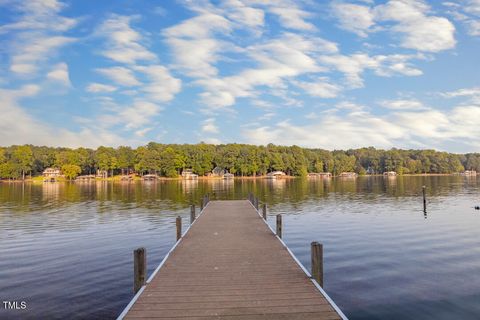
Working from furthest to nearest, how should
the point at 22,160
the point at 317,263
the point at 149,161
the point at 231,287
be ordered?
1. the point at 22,160
2. the point at 149,161
3. the point at 317,263
4. the point at 231,287

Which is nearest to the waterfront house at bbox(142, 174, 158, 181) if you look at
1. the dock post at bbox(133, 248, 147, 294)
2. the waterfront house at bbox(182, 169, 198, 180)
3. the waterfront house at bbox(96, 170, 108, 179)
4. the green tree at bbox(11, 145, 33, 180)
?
the waterfront house at bbox(182, 169, 198, 180)

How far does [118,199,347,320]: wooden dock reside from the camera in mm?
8234

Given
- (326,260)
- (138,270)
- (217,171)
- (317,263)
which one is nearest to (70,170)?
(217,171)

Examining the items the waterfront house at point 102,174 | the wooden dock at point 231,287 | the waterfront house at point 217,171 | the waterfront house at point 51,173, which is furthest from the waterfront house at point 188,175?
the wooden dock at point 231,287

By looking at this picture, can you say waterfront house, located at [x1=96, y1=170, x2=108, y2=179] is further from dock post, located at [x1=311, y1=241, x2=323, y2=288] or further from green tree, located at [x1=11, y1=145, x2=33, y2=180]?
dock post, located at [x1=311, y1=241, x2=323, y2=288]

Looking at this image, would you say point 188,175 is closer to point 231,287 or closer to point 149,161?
point 149,161

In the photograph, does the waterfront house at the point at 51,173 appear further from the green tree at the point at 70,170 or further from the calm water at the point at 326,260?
the calm water at the point at 326,260

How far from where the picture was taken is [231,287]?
10.1m

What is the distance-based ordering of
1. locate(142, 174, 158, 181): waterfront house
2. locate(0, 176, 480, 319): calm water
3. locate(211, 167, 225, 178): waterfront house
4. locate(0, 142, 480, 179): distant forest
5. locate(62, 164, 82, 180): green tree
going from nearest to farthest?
locate(0, 176, 480, 319): calm water → locate(62, 164, 82, 180): green tree → locate(142, 174, 158, 181): waterfront house → locate(0, 142, 480, 179): distant forest → locate(211, 167, 225, 178): waterfront house

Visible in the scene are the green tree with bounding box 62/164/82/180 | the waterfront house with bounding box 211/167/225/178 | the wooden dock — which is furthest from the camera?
the waterfront house with bounding box 211/167/225/178

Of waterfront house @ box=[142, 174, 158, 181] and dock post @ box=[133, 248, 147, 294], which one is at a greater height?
waterfront house @ box=[142, 174, 158, 181]

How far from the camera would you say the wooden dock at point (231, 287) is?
8.23 m

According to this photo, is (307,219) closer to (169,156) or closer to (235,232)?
(235,232)

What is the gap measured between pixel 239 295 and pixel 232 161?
166 m
